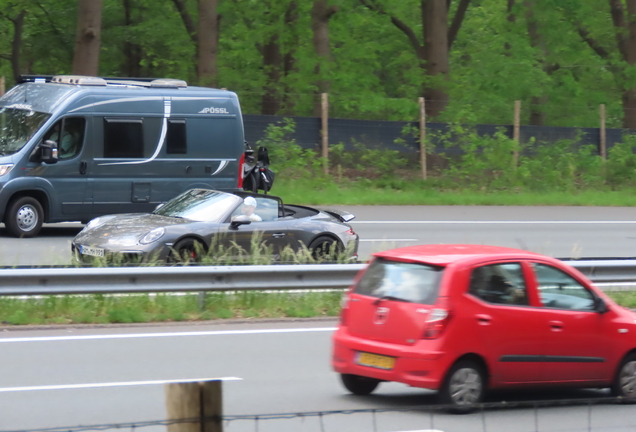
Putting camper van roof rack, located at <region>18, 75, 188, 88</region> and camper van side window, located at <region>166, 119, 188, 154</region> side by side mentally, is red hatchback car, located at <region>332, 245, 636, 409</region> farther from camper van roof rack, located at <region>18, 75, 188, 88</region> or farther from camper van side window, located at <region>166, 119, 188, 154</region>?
camper van roof rack, located at <region>18, 75, 188, 88</region>

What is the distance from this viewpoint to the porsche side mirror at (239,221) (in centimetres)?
1233

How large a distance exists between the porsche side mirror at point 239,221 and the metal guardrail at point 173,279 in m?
1.77

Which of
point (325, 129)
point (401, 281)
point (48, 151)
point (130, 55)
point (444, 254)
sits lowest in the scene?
point (401, 281)

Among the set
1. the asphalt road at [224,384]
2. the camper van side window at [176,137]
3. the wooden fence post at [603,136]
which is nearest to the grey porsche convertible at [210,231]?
the asphalt road at [224,384]

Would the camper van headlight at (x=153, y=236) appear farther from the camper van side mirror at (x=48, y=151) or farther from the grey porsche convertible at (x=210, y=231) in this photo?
the camper van side mirror at (x=48, y=151)

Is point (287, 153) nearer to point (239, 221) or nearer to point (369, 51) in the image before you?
point (369, 51)

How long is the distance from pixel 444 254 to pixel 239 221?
17.7 feet

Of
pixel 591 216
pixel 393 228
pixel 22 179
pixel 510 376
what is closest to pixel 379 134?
pixel 591 216

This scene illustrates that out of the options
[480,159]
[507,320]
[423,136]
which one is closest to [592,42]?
[480,159]

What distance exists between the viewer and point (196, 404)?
359 centimetres

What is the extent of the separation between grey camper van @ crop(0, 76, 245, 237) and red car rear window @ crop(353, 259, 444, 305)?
8.26 meters

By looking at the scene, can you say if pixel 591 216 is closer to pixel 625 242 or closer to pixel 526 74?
pixel 625 242

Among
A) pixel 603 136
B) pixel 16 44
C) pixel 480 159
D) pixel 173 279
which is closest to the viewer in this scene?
pixel 173 279

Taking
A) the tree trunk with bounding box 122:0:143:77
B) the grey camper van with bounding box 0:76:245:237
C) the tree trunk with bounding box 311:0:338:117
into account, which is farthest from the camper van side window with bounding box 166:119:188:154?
the tree trunk with bounding box 122:0:143:77
